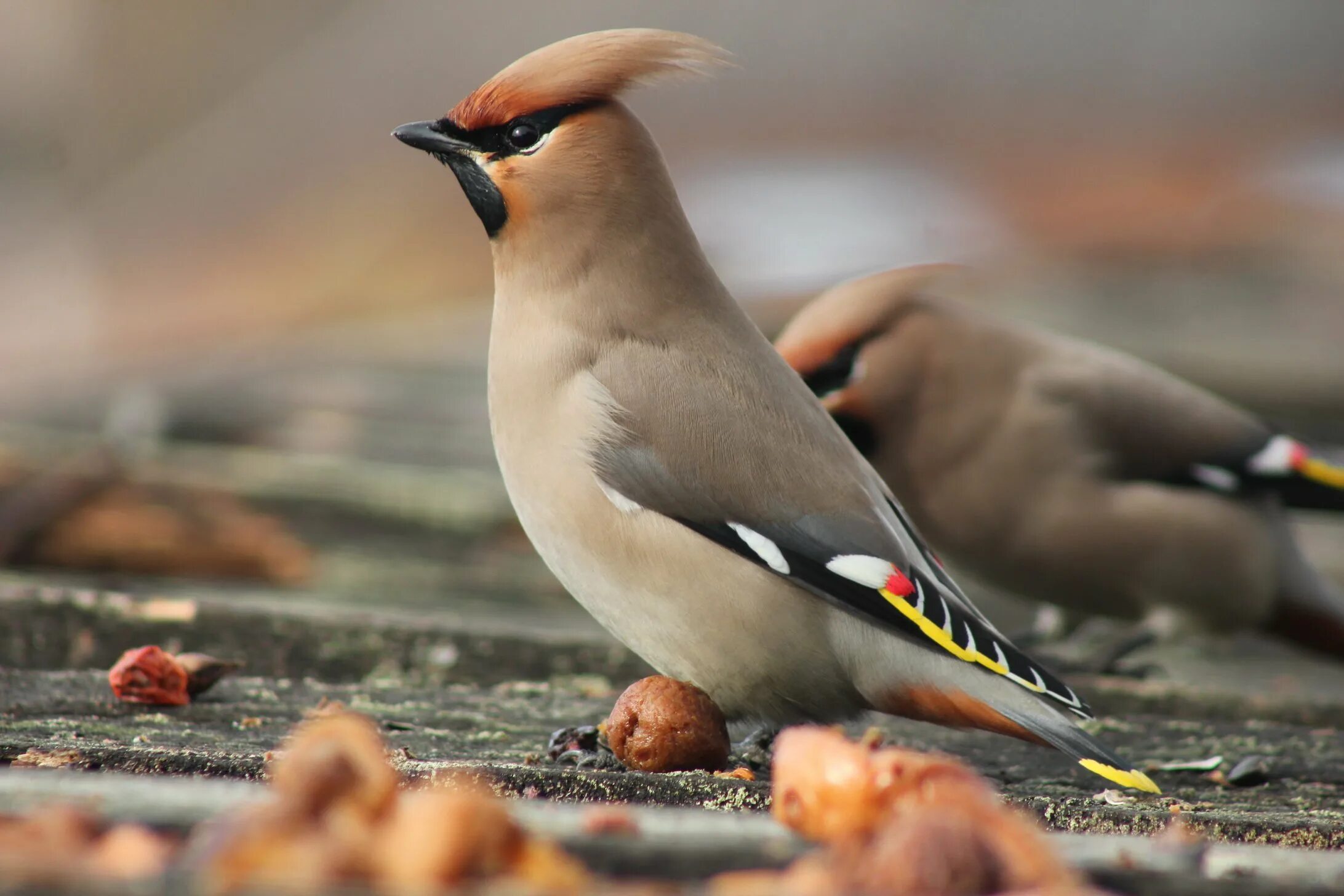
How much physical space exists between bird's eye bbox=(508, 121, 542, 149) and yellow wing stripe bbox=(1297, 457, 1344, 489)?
7.56 ft

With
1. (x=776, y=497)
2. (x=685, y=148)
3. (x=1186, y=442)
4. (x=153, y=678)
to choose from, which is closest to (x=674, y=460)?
(x=776, y=497)

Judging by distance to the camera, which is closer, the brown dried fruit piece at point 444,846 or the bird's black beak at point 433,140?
the brown dried fruit piece at point 444,846

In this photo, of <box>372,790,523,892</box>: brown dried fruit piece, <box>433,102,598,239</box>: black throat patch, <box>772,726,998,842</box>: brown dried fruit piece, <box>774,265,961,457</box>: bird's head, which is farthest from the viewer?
<box>774,265,961,457</box>: bird's head

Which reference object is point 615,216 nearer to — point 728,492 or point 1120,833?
point 728,492

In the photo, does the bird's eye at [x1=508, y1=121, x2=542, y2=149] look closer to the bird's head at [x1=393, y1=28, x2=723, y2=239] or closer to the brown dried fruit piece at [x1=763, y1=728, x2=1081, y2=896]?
the bird's head at [x1=393, y1=28, x2=723, y2=239]

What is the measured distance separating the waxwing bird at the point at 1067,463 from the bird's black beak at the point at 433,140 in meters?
1.20

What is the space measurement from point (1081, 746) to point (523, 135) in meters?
1.28

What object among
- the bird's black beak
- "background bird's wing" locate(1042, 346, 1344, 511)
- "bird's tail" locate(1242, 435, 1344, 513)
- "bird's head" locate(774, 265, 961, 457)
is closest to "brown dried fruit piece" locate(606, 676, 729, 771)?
the bird's black beak

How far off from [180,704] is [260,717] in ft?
0.41

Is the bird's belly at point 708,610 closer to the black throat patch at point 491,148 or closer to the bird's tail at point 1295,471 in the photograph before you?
the black throat patch at point 491,148

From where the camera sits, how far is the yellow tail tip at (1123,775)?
244 centimetres

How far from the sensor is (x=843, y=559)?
2645 mm

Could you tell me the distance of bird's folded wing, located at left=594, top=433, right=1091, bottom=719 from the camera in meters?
2.60

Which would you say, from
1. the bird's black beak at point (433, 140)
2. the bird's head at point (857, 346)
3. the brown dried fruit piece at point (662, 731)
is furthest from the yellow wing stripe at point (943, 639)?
the bird's head at point (857, 346)
